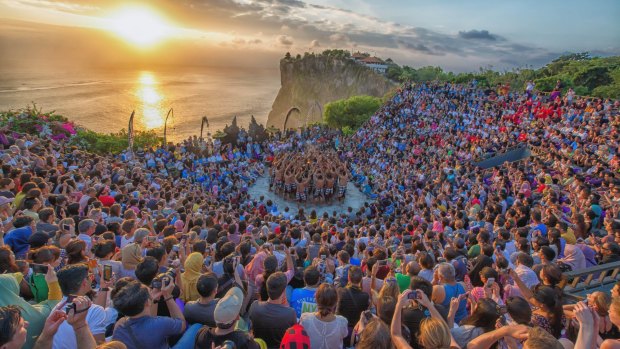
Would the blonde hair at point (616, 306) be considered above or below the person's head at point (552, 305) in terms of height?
above

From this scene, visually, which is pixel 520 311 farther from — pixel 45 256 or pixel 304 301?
pixel 45 256

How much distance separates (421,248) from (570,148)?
12.4m

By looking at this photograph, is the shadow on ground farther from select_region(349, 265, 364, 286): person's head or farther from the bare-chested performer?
select_region(349, 265, 364, 286): person's head

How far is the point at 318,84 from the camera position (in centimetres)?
9269

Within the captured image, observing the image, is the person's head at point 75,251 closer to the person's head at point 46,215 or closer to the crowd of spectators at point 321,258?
the crowd of spectators at point 321,258

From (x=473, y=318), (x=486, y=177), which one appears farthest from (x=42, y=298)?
(x=486, y=177)

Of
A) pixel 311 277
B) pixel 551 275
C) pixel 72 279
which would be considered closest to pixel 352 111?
pixel 551 275

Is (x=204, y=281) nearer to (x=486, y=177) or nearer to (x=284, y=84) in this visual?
(x=486, y=177)

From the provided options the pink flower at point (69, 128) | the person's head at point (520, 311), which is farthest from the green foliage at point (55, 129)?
the person's head at point (520, 311)

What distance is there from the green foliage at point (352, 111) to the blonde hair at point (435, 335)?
50.4 metres

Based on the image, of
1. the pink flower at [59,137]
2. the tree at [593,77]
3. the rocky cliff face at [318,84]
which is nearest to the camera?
the pink flower at [59,137]

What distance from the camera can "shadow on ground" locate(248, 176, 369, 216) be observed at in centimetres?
1670

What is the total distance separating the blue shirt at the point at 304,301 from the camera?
4.23m

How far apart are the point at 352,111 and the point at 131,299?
53.1 m
